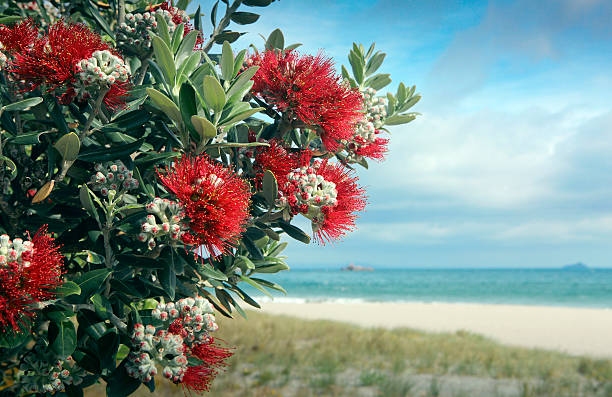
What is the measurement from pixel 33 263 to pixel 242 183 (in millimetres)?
620

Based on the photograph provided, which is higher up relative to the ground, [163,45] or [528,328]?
[163,45]

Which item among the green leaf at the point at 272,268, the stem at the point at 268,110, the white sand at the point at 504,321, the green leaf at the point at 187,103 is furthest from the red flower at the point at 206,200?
the white sand at the point at 504,321

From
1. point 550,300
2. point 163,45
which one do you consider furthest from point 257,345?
point 550,300

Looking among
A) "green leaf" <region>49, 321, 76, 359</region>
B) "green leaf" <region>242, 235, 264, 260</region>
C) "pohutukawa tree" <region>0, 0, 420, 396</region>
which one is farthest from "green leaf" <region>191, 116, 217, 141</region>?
"green leaf" <region>49, 321, 76, 359</region>

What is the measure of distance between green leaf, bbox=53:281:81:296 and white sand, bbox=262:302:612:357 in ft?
56.3

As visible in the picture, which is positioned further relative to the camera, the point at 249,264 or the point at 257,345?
the point at 257,345

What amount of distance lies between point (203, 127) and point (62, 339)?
2.55 feet

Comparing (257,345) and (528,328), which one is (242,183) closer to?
(257,345)

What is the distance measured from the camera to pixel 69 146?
146cm

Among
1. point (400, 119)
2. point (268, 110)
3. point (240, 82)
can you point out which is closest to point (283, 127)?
point (268, 110)

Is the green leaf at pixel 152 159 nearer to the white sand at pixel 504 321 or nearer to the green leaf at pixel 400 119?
the green leaf at pixel 400 119

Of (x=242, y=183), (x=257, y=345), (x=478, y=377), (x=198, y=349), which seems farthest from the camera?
(x=257, y=345)

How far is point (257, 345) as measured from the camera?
36.1ft

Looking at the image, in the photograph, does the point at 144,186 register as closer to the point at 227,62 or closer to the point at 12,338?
the point at 227,62
